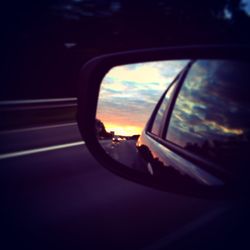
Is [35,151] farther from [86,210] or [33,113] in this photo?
[33,113]

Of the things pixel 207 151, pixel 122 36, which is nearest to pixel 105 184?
pixel 207 151

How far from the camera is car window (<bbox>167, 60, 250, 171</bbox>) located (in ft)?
5.16

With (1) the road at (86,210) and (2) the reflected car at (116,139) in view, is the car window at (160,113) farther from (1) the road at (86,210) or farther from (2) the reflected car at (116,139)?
(1) the road at (86,210)

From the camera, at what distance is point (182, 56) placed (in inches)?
78.5

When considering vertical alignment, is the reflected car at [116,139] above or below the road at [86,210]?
above

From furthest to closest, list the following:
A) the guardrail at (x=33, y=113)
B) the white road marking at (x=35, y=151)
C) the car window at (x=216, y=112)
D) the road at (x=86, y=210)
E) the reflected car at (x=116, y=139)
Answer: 1. the guardrail at (x=33, y=113)
2. the white road marking at (x=35, y=151)
3. the road at (x=86, y=210)
4. the reflected car at (x=116, y=139)
5. the car window at (x=216, y=112)

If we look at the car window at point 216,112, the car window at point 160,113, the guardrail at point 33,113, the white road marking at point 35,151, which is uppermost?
the car window at point 216,112

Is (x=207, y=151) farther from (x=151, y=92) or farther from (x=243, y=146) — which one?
(x=151, y=92)

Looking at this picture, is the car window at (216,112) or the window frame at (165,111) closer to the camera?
the car window at (216,112)

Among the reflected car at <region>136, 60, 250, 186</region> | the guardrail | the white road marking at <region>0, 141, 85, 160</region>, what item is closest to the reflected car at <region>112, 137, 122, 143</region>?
the reflected car at <region>136, 60, 250, 186</region>

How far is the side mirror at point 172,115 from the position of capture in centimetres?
162

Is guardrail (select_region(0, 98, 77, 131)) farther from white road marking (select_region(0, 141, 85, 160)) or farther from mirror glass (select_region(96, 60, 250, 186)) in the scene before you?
mirror glass (select_region(96, 60, 250, 186))

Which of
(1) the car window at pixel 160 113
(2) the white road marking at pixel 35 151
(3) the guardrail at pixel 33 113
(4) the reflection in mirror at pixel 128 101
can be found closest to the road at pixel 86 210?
(2) the white road marking at pixel 35 151

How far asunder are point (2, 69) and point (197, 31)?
1313cm
